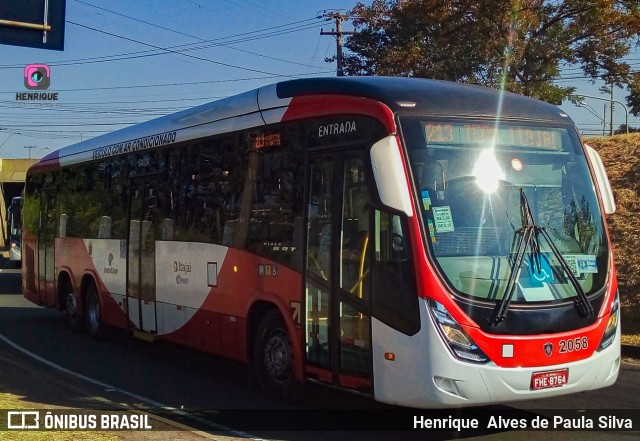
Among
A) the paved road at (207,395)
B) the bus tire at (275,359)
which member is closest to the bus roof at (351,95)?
the bus tire at (275,359)

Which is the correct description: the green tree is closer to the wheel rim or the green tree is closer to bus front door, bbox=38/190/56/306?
bus front door, bbox=38/190/56/306

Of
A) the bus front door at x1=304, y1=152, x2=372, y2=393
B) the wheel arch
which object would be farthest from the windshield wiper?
the wheel arch

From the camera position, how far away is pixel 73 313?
50.2ft

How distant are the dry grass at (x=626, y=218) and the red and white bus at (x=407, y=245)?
5903 millimetres

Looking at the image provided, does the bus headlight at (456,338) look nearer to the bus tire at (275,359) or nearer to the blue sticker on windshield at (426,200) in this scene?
the blue sticker on windshield at (426,200)

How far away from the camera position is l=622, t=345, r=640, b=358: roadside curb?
1190cm

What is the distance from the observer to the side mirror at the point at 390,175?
272 inches

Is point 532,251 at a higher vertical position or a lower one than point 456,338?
higher

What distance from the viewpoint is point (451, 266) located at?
22.7ft

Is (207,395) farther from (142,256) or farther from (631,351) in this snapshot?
(631,351)

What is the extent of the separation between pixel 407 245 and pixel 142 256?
20.7 feet

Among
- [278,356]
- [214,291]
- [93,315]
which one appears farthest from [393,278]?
[93,315]

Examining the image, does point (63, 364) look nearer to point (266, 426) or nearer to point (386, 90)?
point (266, 426)

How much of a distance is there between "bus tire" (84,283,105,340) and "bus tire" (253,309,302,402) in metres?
5.82
